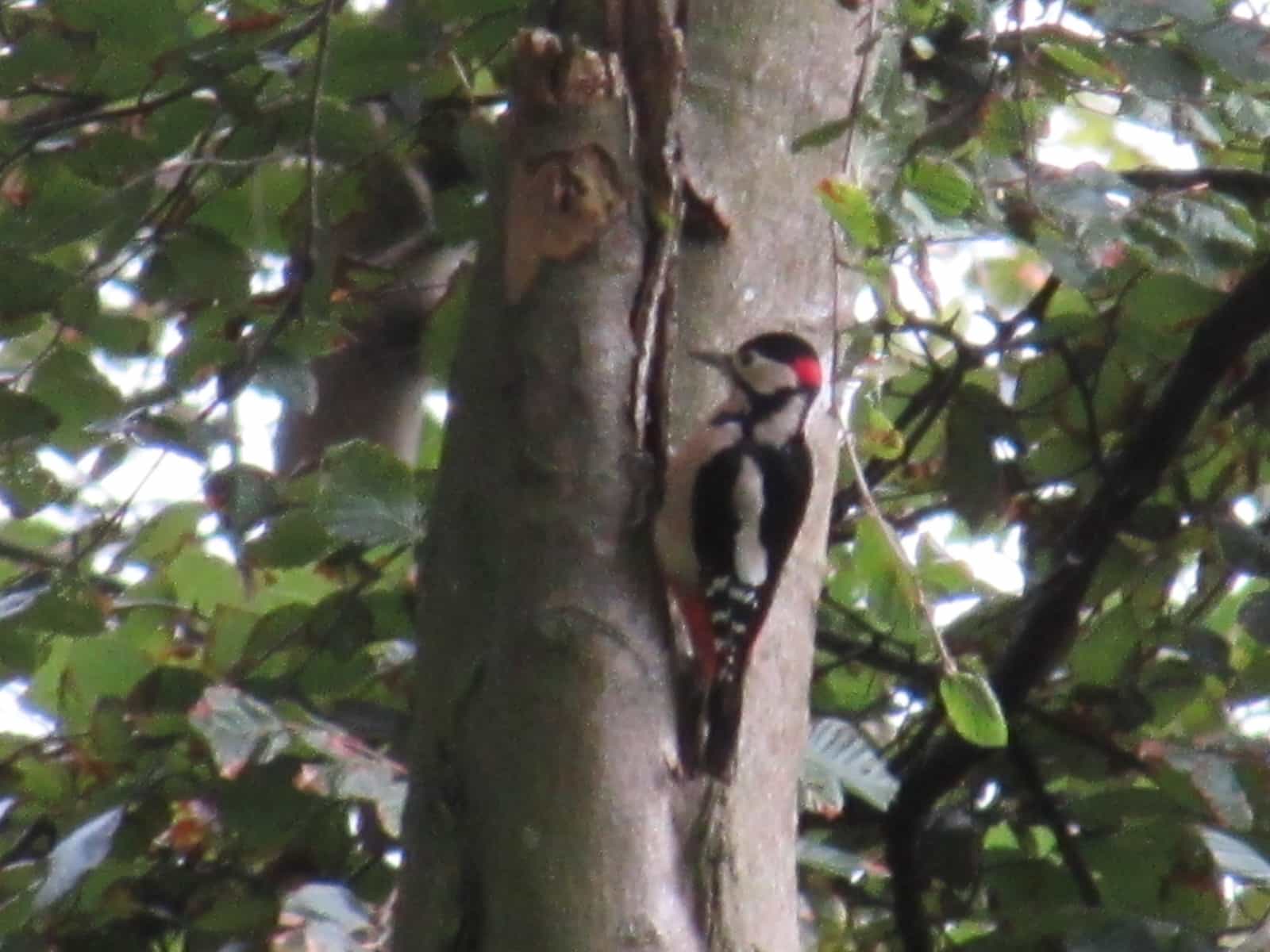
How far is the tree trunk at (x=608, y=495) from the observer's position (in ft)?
4.83

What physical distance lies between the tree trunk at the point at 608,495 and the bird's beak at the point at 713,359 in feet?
0.05

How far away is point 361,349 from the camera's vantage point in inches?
108

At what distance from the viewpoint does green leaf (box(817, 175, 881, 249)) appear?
5.18 feet

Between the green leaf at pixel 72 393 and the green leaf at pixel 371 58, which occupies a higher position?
the green leaf at pixel 371 58

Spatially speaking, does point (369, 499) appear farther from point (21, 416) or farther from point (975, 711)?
point (975, 711)

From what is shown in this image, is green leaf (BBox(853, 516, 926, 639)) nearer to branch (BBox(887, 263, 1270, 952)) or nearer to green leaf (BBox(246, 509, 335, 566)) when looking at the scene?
branch (BBox(887, 263, 1270, 952))

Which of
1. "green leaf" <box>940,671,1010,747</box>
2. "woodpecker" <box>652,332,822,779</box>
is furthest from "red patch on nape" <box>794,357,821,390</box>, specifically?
"green leaf" <box>940,671,1010,747</box>

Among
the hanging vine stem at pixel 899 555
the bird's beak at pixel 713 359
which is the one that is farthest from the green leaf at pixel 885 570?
the bird's beak at pixel 713 359

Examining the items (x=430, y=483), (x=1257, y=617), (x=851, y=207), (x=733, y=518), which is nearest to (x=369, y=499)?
(x=430, y=483)

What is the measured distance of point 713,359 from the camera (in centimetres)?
174

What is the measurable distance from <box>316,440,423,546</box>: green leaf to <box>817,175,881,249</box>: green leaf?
0.61 meters

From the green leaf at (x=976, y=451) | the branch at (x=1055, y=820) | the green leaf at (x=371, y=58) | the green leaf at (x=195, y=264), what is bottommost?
the branch at (x=1055, y=820)

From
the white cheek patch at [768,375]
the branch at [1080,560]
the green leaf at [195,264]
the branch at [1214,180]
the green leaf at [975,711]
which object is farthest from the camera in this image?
the branch at [1214,180]

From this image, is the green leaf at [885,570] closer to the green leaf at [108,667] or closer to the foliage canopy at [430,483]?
the foliage canopy at [430,483]
